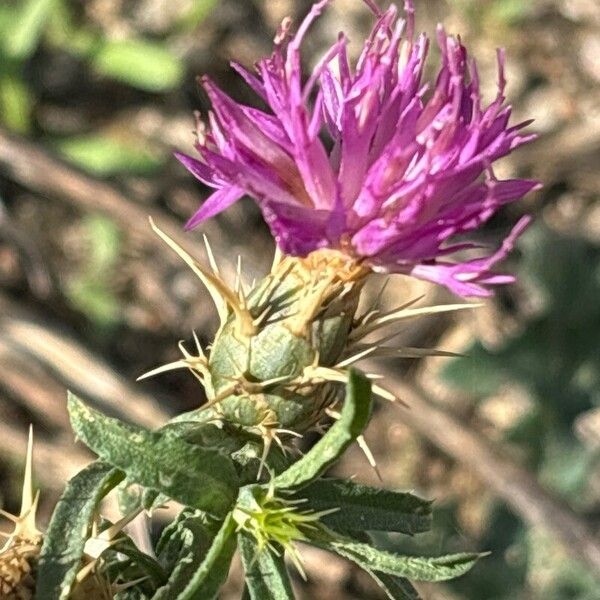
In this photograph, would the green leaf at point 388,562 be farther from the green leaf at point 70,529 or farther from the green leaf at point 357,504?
the green leaf at point 70,529

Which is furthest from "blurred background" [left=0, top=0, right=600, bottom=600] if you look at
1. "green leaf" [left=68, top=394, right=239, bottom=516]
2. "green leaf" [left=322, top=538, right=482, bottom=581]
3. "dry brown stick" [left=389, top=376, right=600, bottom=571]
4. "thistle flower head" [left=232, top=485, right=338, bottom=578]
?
"green leaf" [left=68, top=394, right=239, bottom=516]

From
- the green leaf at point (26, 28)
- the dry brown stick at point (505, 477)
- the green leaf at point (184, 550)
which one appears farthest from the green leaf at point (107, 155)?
the green leaf at point (184, 550)

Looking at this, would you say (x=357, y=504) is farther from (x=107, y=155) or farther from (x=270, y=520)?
(x=107, y=155)

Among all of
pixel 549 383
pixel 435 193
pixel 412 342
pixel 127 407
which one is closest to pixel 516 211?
pixel 412 342

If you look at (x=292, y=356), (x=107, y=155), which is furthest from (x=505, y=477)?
(x=107, y=155)

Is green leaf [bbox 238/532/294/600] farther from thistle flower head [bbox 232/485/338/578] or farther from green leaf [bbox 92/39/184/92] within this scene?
green leaf [bbox 92/39/184/92]

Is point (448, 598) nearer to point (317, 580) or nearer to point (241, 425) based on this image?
point (317, 580)
